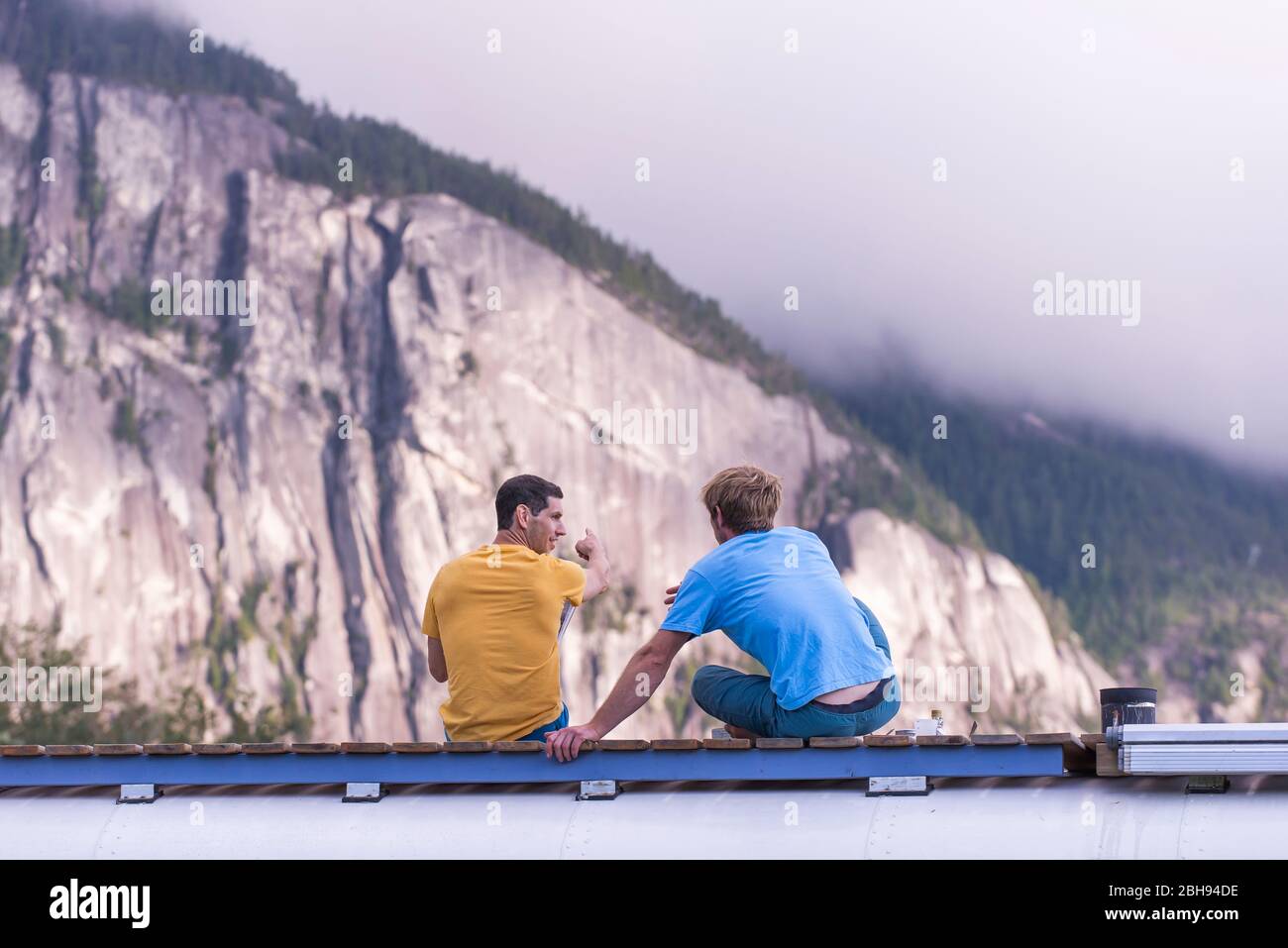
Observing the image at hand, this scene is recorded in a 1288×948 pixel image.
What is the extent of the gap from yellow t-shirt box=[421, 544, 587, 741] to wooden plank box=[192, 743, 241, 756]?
132 centimetres

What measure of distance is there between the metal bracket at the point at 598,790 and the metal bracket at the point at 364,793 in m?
0.91

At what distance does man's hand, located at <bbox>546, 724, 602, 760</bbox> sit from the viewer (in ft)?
22.4

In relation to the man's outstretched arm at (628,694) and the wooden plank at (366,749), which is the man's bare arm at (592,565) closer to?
the man's outstretched arm at (628,694)

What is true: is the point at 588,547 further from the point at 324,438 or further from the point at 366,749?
the point at 324,438

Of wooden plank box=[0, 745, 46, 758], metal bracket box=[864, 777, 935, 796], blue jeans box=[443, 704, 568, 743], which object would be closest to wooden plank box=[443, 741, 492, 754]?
blue jeans box=[443, 704, 568, 743]

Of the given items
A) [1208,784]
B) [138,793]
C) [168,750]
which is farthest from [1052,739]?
[138,793]

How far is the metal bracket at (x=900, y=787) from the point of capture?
6625 mm

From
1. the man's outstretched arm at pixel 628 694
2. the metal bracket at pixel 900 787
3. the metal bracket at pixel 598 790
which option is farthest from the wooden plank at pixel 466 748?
the metal bracket at pixel 900 787

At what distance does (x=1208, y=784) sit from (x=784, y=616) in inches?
75.3

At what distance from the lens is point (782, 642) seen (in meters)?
7.33

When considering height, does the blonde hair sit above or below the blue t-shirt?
above

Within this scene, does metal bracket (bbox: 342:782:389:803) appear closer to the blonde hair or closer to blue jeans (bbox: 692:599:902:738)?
blue jeans (bbox: 692:599:902:738)

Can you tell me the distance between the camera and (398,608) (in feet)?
204
